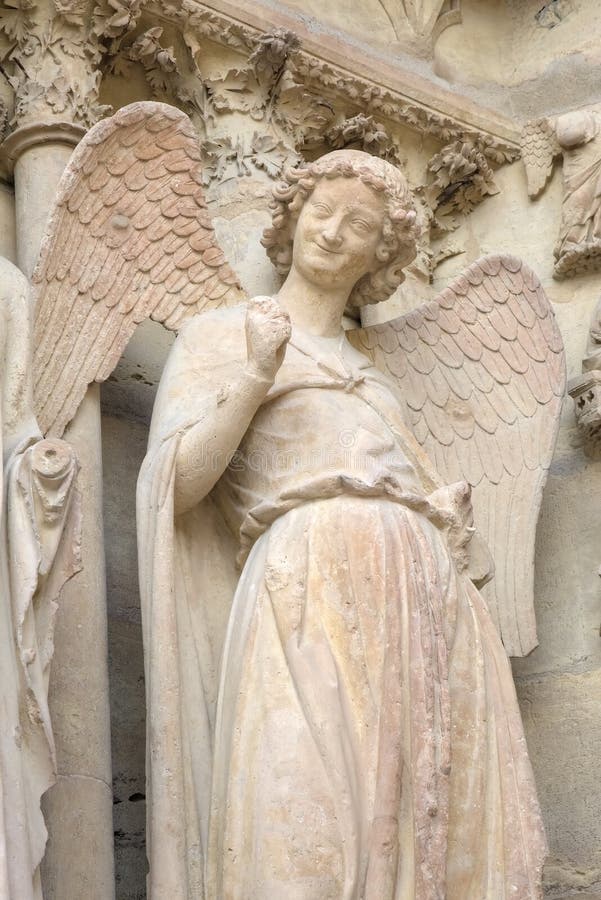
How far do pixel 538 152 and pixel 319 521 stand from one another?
241 cm

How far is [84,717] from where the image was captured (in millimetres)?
5566

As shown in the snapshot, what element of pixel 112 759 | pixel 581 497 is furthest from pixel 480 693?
pixel 581 497

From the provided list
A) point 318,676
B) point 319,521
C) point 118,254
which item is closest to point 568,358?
point 118,254

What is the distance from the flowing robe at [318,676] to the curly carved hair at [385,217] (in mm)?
498

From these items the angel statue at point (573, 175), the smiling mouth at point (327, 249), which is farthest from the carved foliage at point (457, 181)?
the smiling mouth at point (327, 249)

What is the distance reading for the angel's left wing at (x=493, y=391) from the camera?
6.37 meters

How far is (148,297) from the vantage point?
20.4 ft

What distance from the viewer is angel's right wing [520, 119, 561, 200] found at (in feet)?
24.1

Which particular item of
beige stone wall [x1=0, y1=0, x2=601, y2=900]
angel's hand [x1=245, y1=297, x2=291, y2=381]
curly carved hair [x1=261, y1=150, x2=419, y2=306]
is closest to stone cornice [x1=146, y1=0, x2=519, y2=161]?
beige stone wall [x1=0, y1=0, x2=601, y2=900]

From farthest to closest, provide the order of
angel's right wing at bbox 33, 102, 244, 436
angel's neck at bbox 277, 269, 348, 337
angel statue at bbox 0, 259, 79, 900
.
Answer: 1. angel's neck at bbox 277, 269, 348, 337
2. angel's right wing at bbox 33, 102, 244, 436
3. angel statue at bbox 0, 259, 79, 900

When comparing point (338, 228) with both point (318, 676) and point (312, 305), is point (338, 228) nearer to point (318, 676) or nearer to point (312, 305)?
point (312, 305)

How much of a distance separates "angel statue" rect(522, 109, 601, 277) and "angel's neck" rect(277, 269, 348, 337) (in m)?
1.30

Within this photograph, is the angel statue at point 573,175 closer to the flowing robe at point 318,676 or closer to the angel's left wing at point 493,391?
the angel's left wing at point 493,391

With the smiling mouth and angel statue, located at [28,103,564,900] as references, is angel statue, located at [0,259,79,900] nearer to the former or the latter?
angel statue, located at [28,103,564,900]
